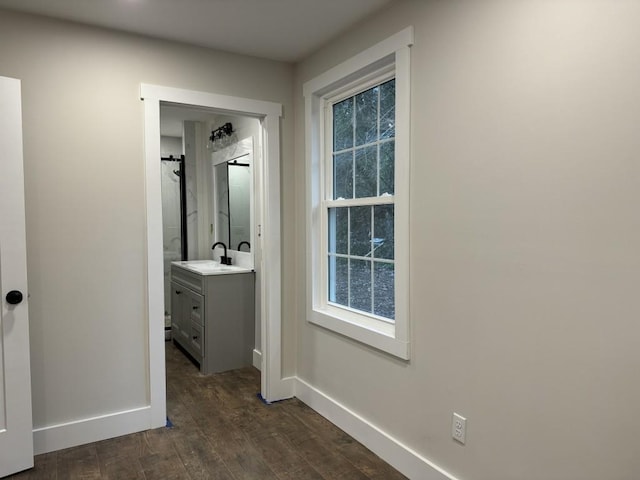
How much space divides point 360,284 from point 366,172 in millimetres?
684

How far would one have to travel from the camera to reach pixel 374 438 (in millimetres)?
2490

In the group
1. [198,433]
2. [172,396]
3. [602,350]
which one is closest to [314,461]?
[198,433]

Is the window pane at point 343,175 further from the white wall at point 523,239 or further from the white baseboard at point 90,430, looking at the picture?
the white baseboard at point 90,430

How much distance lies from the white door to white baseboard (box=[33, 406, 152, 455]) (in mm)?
190

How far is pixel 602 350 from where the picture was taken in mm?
1477

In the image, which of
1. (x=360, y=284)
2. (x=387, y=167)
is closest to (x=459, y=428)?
(x=360, y=284)

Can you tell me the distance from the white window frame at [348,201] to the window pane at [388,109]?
7 cm

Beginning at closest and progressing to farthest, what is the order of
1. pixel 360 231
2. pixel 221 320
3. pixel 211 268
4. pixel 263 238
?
pixel 360 231
pixel 263 238
pixel 221 320
pixel 211 268

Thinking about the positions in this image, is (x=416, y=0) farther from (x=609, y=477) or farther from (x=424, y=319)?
(x=609, y=477)

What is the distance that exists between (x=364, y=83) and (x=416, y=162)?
75 centimetres

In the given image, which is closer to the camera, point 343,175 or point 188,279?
point 343,175

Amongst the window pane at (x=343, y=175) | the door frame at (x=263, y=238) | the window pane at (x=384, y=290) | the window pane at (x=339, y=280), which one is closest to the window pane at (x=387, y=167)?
the window pane at (x=343, y=175)

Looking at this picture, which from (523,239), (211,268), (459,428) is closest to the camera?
(523,239)

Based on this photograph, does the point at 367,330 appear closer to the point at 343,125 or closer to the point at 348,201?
the point at 348,201
